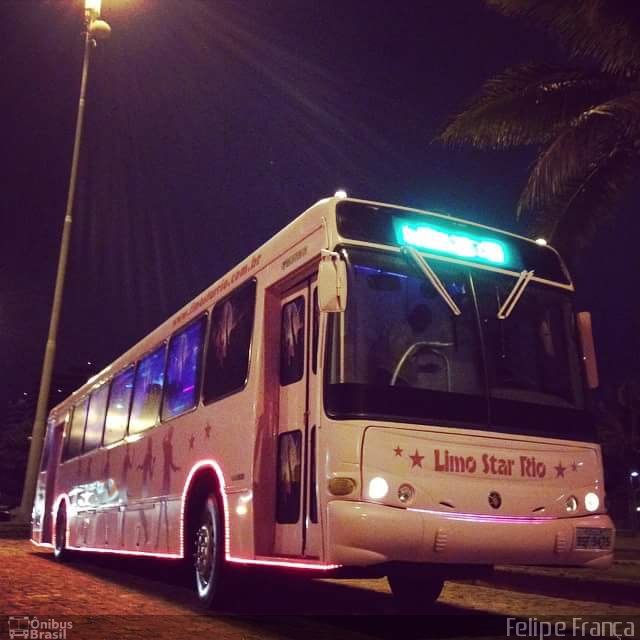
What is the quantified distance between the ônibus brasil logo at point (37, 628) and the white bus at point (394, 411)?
152cm

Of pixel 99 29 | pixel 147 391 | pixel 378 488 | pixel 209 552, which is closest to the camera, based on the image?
pixel 378 488

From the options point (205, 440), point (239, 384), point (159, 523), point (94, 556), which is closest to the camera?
point (239, 384)

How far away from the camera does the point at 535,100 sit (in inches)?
541

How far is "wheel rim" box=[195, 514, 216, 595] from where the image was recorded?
305 inches

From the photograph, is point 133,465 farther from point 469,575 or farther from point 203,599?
point 469,575

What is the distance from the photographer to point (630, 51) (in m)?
12.2

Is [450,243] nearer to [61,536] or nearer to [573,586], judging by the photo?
[573,586]

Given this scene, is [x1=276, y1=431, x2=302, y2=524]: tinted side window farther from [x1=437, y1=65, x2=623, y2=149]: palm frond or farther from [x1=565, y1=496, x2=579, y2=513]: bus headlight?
[x1=437, y1=65, x2=623, y2=149]: palm frond

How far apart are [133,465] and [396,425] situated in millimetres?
5883

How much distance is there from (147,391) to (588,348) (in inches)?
234

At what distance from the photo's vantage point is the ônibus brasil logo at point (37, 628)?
5.73 metres

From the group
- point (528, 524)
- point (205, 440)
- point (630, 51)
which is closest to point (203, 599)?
point (205, 440)

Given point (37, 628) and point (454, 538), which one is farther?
point (37, 628)

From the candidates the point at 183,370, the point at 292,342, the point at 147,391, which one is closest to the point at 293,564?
the point at 292,342
